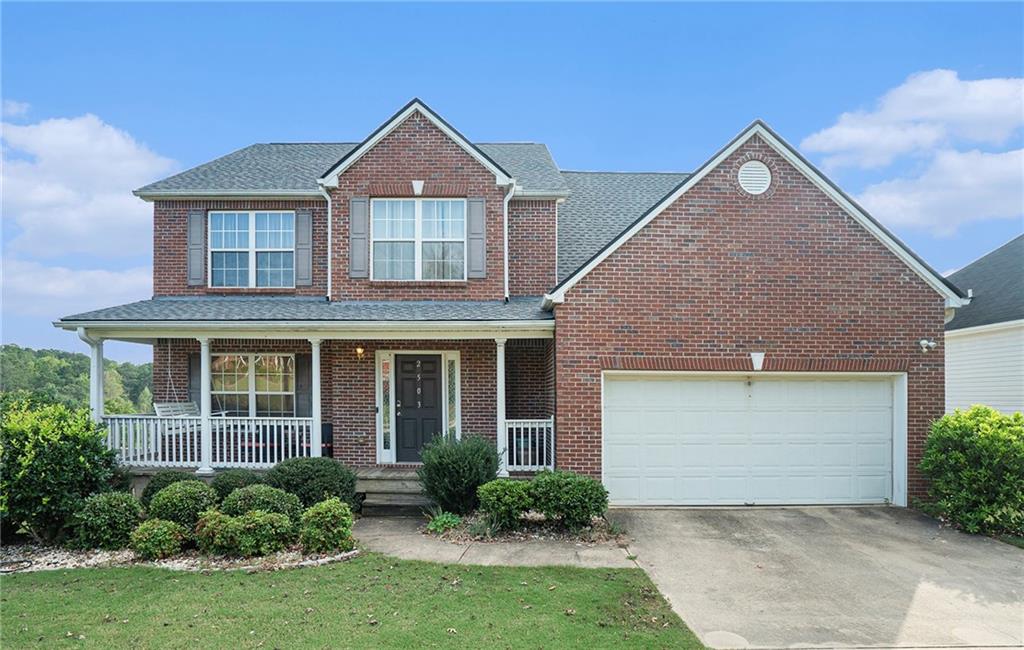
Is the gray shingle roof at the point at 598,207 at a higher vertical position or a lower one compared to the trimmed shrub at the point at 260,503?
higher

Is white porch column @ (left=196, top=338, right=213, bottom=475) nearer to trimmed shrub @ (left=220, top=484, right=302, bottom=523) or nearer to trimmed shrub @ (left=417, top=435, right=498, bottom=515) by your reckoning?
trimmed shrub @ (left=220, top=484, right=302, bottom=523)

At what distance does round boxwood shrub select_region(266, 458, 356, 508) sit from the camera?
30.6ft

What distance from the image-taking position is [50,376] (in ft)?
87.1

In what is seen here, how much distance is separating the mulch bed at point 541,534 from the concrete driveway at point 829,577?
0.39 m

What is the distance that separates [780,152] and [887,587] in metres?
6.74

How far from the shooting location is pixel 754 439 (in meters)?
10.4

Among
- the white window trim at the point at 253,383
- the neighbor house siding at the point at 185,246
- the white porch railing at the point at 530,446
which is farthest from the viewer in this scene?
the neighbor house siding at the point at 185,246

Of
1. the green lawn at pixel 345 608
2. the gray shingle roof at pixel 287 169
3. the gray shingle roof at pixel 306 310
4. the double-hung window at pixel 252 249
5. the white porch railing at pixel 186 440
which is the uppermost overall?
the gray shingle roof at pixel 287 169

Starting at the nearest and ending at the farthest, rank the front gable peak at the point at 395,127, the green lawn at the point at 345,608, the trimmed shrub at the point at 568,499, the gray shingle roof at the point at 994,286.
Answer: the green lawn at the point at 345,608, the trimmed shrub at the point at 568,499, the front gable peak at the point at 395,127, the gray shingle roof at the point at 994,286

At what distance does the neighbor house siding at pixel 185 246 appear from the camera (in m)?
12.8

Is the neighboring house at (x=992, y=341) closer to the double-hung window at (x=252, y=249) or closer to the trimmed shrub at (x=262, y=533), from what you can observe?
the trimmed shrub at (x=262, y=533)

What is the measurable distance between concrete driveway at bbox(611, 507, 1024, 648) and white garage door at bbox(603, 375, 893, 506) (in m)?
0.38

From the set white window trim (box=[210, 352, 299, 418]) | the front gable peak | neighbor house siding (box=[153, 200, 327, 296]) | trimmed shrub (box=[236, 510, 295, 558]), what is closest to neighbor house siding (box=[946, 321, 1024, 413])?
the front gable peak

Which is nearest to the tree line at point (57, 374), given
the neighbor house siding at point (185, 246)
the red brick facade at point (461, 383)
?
the neighbor house siding at point (185, 246)
